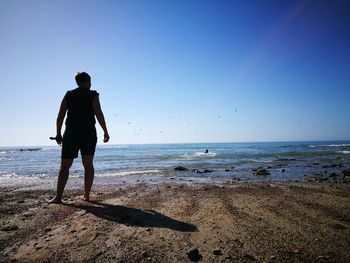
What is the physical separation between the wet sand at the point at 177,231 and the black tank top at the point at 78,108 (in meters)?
1.32

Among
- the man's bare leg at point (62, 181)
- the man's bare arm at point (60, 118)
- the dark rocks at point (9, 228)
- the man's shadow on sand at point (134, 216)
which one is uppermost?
the man's bare arm at point (60, 118)

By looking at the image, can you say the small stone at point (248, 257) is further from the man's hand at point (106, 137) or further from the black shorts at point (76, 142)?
the man's hand at point (106, 137)

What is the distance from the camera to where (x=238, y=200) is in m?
4.67

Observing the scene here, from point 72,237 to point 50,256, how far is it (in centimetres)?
45

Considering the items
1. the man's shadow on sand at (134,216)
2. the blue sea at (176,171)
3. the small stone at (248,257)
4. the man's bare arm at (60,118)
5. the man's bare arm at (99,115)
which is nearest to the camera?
the small stone at (248,257)

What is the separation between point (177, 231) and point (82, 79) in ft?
10.3

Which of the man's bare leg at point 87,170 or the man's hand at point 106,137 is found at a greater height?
the man's hand at point 106,137

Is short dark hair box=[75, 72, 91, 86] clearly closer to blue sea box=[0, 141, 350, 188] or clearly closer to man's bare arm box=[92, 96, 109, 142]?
man's bare arm box=[92, 96, 109, 142]

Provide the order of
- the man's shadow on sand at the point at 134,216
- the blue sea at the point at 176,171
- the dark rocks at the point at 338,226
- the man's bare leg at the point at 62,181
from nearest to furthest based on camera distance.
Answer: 1. the dark rocks at the point at 338,226
2. the man's shadow on sand at the point at 134,216
3. the man's bare leg at the point at 62,181
4. the blue sea at the point at 176,171

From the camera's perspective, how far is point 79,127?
463 centimetres

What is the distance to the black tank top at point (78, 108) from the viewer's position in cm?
463

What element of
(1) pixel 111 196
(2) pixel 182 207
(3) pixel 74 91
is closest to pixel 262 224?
(2) pixel 182 207

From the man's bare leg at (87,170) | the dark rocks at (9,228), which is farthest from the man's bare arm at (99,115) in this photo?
the dark rocks at (9,228)

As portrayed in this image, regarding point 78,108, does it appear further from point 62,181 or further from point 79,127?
point 62,181
